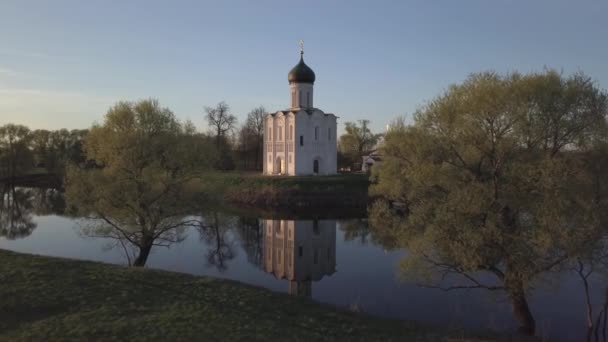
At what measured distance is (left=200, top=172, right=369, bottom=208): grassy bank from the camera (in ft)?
113

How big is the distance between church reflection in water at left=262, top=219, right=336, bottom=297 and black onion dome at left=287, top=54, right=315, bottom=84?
18.7m

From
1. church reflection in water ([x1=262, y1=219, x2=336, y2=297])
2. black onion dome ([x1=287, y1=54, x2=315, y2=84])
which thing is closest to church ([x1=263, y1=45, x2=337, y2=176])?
black onion dome ([x1=287, y1=54, x2=315, y2=84])

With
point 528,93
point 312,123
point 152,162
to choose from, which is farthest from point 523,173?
point 312,123

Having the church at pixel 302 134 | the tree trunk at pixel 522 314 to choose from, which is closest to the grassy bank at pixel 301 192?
the church at pixel 302 134

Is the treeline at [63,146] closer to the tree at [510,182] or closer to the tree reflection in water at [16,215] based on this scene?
the tree reflection in water at [16,215]

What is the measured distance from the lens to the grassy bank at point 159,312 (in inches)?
293

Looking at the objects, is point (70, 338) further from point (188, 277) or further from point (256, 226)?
point (256, 226)

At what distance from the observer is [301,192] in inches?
1385

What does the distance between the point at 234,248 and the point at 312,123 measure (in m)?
24.5

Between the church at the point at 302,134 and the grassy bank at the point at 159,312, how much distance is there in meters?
31.0

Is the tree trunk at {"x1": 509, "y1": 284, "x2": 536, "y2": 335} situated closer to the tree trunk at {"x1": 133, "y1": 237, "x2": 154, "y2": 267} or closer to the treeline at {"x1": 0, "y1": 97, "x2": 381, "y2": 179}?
the tree trunk at {"x1": 133, "y1": 237, "x2": 154, "y2": 267}

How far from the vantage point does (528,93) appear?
10055mm

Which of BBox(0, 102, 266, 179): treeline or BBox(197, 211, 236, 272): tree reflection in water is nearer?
BBox(197, 211, 236, 272): tree reflection in water

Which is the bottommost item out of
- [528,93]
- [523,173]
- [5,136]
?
[523,173]
